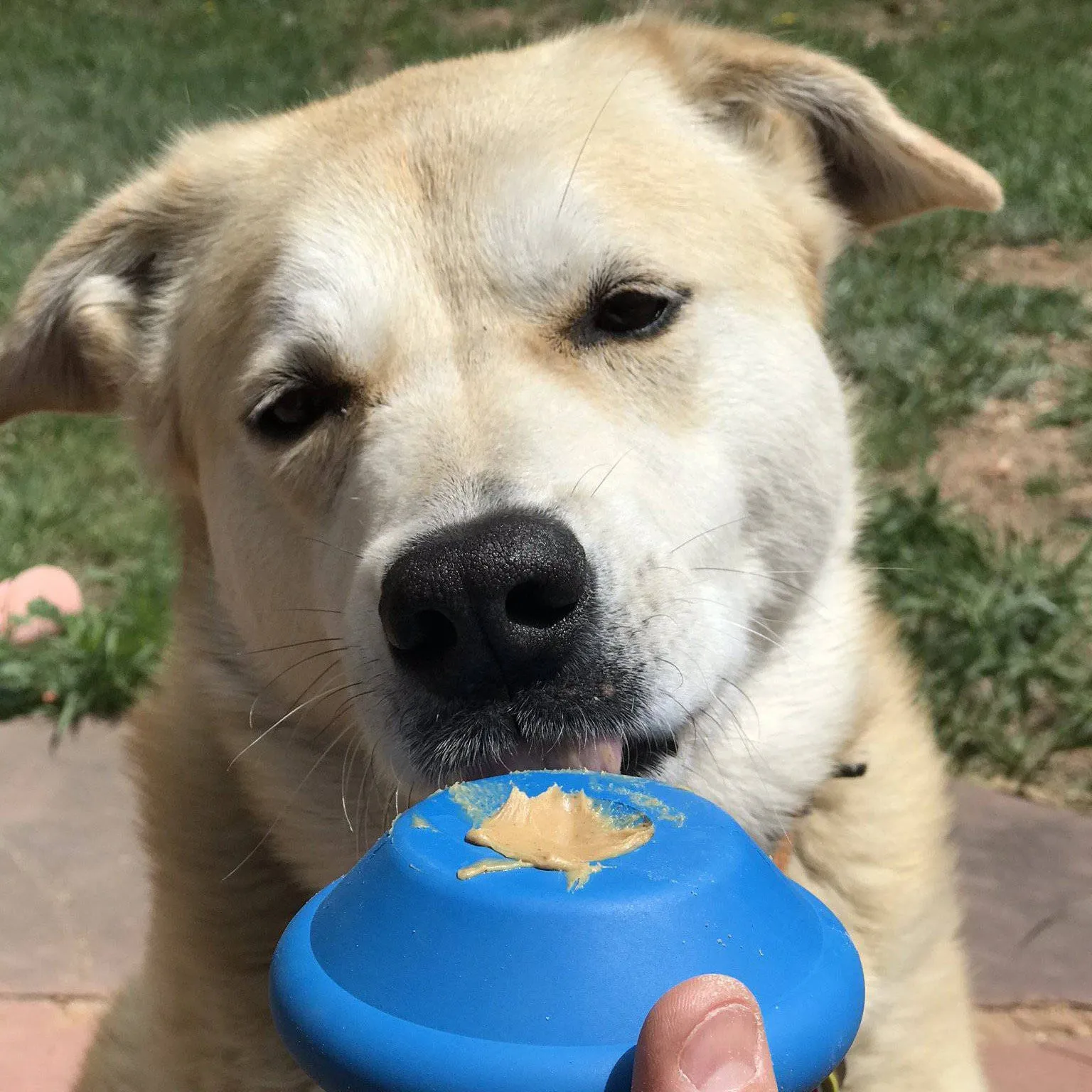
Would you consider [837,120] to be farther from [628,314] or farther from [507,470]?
[507,470]

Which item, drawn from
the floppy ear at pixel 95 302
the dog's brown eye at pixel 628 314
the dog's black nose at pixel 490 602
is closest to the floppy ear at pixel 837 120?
the dog's brown eye at pixel 628 314

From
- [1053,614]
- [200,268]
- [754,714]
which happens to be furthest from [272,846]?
[1053,614]

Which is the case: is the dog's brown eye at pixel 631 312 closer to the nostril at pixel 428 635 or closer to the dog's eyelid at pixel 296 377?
the dog's eyelid at pixel 296 377

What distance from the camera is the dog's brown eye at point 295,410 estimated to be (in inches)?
92.0

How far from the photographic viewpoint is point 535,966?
4.08 ft

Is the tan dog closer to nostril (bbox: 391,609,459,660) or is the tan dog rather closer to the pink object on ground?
nostril (bbox: 391,609,459,660)

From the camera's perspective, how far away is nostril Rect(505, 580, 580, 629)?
5.78 ft

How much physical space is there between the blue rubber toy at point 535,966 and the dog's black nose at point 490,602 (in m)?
0.39

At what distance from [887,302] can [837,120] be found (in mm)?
3466

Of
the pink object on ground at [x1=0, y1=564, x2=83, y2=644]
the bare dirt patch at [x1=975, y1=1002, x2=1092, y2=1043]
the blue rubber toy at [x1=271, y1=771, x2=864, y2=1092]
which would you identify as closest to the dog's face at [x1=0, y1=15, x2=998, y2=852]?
the blue rubber toy at [x1=271, y1=771, x2=864, y2=1092]

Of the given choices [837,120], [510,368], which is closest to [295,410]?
[510,368]

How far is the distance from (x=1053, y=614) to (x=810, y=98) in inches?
80.6

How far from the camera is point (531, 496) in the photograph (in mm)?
1859

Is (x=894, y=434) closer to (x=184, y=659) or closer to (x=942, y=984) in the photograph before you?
(x=942, y=984)
